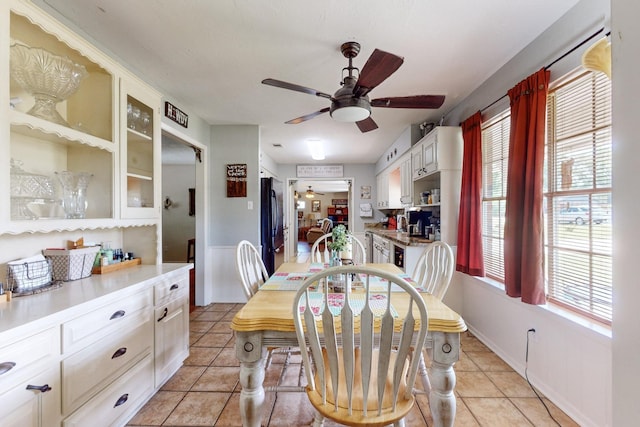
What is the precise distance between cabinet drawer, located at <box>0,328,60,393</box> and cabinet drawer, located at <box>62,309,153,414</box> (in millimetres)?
105

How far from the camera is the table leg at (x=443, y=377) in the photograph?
1189 mm

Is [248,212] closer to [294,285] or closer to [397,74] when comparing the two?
[294,285]

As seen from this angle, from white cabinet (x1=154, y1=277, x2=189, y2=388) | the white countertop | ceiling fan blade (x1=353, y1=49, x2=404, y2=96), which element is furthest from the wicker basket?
ceiling fan blade (x1=353, y1=49, x2=404, y2=96)

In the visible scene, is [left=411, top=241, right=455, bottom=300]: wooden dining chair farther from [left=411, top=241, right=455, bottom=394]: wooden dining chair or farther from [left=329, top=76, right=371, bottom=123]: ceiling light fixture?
[left=329, top=76, right=371, bottom=123]: ceiling light fixture

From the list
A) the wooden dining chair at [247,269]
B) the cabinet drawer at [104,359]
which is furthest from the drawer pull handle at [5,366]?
the wooden dining chair at [247,269]

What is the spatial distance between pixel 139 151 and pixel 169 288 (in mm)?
1072

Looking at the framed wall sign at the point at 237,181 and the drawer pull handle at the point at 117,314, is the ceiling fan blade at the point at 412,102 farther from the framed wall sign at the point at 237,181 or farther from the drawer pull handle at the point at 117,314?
the framed wall sign at the point at 237,181

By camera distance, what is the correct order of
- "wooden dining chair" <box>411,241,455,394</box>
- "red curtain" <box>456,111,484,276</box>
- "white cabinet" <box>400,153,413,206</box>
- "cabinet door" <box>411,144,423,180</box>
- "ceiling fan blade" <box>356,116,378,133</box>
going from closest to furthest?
"wooden dining chair" <box>411,241,455,394</box>
"ceiling fan blade" <box>356,116,378,133</box>
"red curtain" <box>456,111,484,276</box>
"cabinet door" <box>411,144,423,180</box>
"white cabinet" <box>400,153,413,206</box>

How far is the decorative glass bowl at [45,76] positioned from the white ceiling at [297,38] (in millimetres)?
401

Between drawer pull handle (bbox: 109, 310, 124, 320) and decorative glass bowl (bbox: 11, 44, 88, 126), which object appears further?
drawer pull handle (bbox: 109, 310, 124, 320)

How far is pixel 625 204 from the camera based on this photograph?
1.40ft

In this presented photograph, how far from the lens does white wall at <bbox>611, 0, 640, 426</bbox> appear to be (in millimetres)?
405

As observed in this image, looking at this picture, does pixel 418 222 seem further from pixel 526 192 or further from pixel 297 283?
pixel 297 283

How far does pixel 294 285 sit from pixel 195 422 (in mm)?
961
